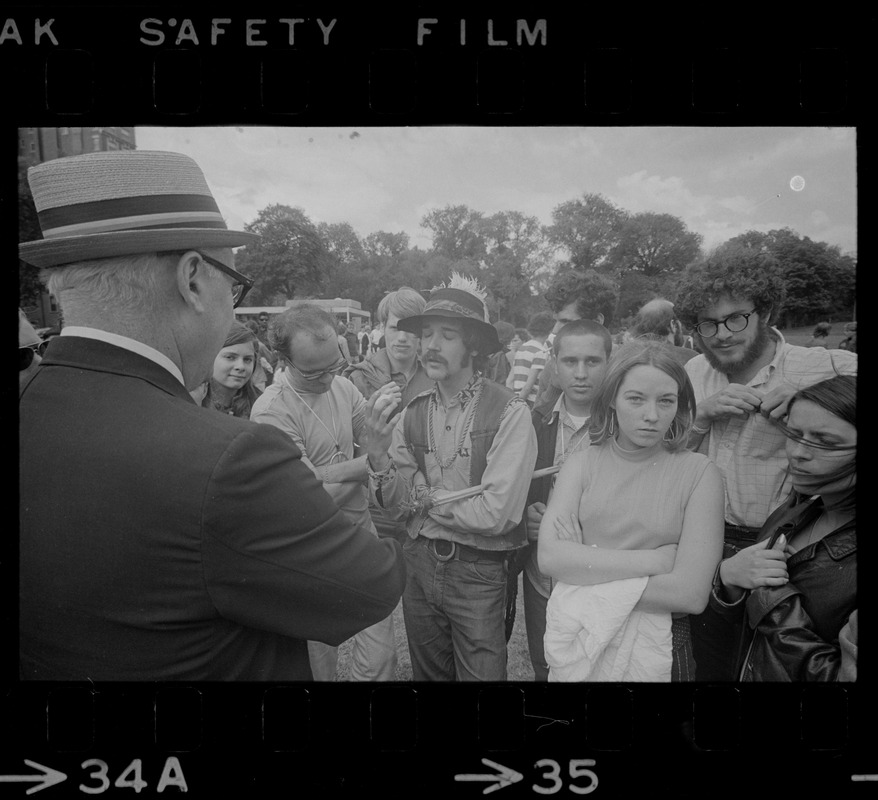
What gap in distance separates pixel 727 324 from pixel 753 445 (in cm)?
43

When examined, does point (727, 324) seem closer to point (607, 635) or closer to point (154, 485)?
point (607, 635)

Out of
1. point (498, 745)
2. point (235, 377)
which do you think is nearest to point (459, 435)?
point (235, 377)

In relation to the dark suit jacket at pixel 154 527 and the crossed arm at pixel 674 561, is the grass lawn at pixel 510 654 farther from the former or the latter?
the dark suit jacket at pixel 154 527

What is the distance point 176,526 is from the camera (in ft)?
5.54

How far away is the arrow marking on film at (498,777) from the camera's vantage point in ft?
7.57

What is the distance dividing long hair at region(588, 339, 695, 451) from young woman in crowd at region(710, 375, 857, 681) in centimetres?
35

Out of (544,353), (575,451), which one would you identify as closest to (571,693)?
(575,451)

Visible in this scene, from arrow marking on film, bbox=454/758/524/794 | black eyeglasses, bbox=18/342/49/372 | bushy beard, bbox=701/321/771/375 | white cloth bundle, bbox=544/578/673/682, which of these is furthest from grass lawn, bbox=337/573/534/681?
black eyeglasses, bbox=18/342/49/372

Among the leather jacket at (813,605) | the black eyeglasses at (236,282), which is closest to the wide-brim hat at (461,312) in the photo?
the black eyeglasses at (236,282)

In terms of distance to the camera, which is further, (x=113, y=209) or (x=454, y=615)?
(x=454, y=615)

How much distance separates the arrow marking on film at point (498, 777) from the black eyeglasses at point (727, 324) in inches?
66.0

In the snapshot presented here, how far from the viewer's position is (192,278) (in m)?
1.96

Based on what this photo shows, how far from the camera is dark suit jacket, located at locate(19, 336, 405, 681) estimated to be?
1693 mm
